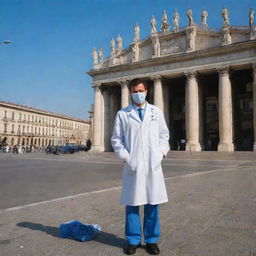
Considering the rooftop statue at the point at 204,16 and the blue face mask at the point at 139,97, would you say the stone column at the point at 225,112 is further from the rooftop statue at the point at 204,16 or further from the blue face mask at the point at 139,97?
the blue face mask at the point at 139,97

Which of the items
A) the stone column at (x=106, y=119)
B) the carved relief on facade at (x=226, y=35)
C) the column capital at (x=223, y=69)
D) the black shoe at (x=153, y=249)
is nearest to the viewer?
the black shoe at (x=153, y=249)

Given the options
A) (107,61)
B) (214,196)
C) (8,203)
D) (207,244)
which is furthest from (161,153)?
(107,61)

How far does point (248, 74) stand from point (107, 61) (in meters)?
19.0

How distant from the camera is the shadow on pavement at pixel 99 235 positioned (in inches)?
142

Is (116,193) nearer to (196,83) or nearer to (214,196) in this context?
(214,196)

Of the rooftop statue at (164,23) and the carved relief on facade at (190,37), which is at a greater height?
the rooftop statue at (164,23)

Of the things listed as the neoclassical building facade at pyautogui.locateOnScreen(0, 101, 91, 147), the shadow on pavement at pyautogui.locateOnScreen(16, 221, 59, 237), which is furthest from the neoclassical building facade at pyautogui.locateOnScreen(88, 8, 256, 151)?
the neoclassical building facade at pyautogui.locateOnScreen(0, 101, 91, 147)

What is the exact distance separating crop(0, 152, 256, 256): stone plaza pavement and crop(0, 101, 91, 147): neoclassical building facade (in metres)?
75.8

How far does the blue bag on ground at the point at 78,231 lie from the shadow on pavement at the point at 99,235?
0.09 meters

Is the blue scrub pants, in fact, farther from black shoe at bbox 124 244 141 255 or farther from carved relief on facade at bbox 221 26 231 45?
carved relief on facade at bbox 221 26 231 45

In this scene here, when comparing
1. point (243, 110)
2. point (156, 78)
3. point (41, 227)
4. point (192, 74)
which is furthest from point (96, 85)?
point (41, 227)

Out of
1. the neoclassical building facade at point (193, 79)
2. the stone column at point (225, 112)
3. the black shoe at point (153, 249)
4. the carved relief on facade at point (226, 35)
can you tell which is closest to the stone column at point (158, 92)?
the neoclassical building facade at point (193, 79)

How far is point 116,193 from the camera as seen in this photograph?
7328 mm

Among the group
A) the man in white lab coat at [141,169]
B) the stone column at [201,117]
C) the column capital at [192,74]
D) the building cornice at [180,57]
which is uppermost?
the building cornice at [180,57]
